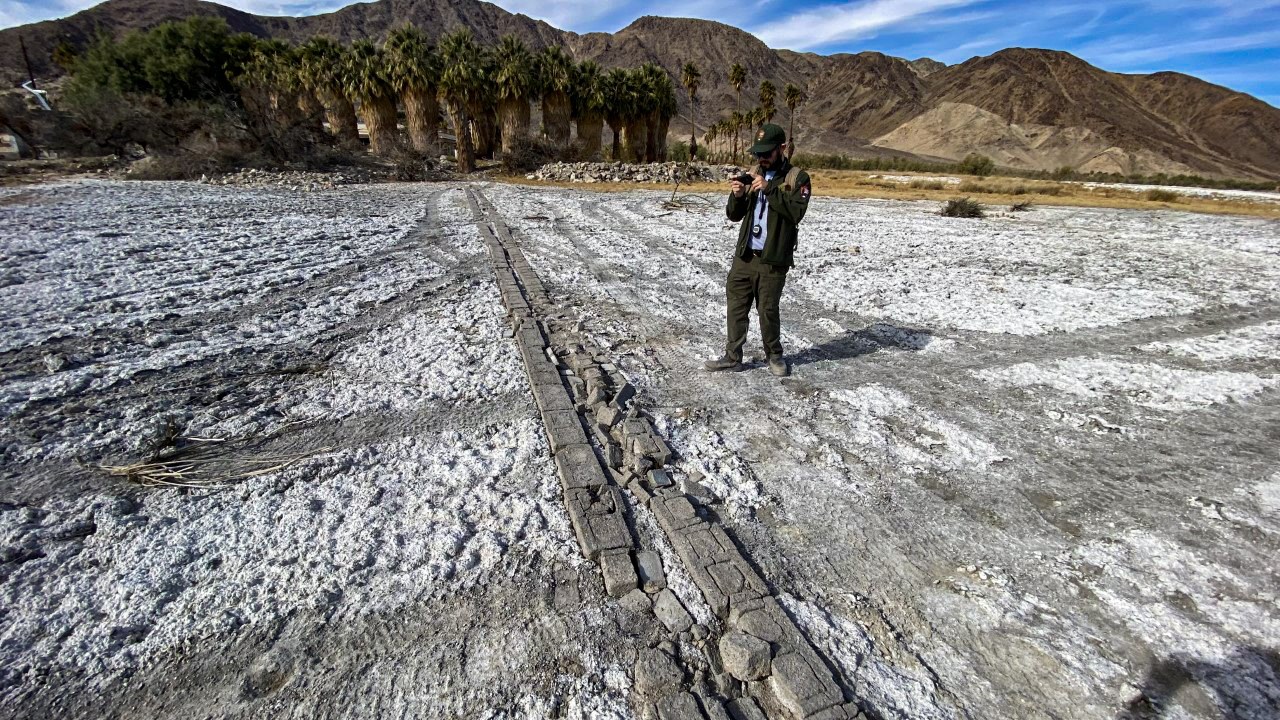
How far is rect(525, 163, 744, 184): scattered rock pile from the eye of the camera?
26953 mm

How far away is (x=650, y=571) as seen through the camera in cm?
239

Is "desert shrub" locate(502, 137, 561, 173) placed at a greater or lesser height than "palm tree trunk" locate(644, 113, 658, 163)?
lesser

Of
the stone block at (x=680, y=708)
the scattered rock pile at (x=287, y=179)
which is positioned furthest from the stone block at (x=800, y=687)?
the scattered rock pile at (x=287, y=179)

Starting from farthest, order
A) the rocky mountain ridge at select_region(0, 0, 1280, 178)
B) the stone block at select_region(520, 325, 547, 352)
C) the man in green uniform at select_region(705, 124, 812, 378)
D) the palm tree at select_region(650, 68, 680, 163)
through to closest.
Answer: the rocky mountain ridge at select_region(0, 0, 1280, 178)
the palm tree at select_region(650, 68, 680, 163)
the stone block at select_region(520, 325, 547, 352)
the man in green uniform at select_region(705, 124, 812, 378)

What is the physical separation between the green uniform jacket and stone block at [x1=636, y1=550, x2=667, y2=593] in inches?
91.8

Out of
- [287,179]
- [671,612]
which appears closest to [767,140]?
[671,612]

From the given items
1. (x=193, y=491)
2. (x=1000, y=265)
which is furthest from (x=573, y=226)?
(x=193, y=491)

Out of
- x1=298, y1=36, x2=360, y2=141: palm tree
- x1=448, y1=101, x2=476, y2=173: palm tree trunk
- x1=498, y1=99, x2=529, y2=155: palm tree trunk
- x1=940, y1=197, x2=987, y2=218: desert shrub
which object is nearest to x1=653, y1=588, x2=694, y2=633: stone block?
x1=940, y1=197, x2=987, y2=218: desert shrub

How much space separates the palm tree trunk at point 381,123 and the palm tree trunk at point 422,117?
87 cm

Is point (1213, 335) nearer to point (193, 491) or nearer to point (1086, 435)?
point (1086, 435)

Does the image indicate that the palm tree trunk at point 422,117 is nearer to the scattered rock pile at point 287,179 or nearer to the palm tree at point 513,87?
the palm tree at point 513,87

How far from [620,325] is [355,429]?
2.80m

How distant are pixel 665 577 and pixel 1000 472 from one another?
2.21 metres

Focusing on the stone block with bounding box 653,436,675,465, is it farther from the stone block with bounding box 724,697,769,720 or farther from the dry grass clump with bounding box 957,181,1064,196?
the dry grass clump with bounding box 957,181,1064,196
